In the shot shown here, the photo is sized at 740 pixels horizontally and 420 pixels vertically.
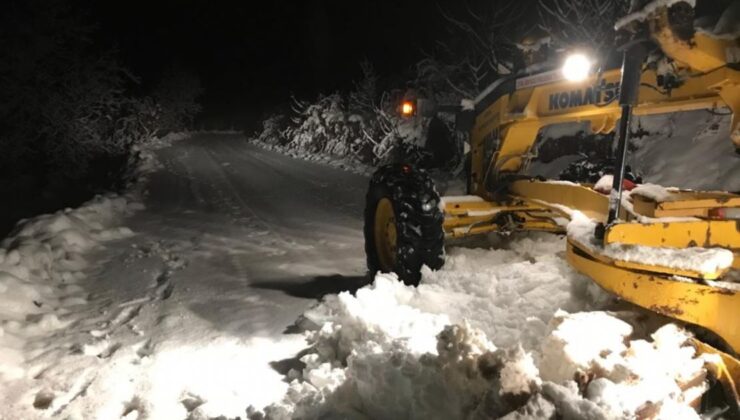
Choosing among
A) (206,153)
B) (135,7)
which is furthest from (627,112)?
(135,7)

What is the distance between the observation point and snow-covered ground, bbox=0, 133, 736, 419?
8.91 feet

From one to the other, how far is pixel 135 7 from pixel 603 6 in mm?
64778

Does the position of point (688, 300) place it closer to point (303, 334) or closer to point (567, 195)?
point (567, 195)

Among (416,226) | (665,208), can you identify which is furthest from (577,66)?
(416,226)

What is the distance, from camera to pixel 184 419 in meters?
3.40

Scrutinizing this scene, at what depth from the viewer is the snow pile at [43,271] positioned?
479 centimetres

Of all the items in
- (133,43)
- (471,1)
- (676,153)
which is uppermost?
(133,43)

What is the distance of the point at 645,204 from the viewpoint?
3.72 meters

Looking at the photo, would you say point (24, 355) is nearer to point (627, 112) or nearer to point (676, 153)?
point (627, 112)

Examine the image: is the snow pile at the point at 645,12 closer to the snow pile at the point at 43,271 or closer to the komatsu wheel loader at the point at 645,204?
the komatsu wheel loader at the point at 645,204

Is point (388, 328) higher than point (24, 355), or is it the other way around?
point (388, 328)

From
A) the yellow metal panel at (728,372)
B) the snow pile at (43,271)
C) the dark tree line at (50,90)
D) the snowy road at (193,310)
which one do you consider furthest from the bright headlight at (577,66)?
the dark tree line at (50,90)

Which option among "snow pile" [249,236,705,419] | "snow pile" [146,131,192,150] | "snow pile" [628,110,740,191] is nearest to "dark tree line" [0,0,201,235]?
"snow pile" [146,131,192,150]

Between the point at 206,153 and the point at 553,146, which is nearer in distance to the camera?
the point at 553,146
